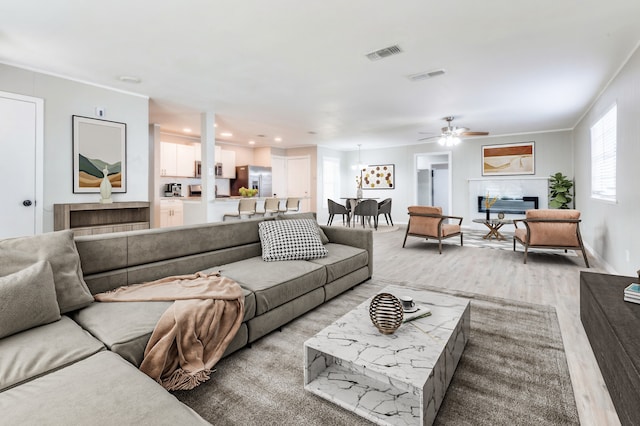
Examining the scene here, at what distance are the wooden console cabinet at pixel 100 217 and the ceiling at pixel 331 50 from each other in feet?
5.45

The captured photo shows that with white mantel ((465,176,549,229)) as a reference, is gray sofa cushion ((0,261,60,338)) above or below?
below

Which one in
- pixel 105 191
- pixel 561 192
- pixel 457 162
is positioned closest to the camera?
pixel 105 191

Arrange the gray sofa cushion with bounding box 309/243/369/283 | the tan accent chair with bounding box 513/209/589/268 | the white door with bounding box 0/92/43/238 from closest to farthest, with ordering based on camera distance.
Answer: the gray sofa cushion with bounding box 309/243/369/283
the white door with bounding box 0/92/43/238
the tan accent chair with bounding box 513/209/589/268

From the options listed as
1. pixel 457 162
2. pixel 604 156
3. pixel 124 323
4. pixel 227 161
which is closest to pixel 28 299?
pixel 124 323

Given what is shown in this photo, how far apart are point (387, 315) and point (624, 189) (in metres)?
3.77

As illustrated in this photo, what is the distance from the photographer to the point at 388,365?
4.77ft

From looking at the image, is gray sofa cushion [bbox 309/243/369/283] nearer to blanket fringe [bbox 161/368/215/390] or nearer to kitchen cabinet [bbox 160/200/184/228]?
blanket fringe [bbox 161/368/215/390]

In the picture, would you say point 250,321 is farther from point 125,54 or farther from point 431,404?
point 125,54

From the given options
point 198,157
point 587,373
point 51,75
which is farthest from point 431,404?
point 198,157

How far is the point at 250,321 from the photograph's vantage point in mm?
2135

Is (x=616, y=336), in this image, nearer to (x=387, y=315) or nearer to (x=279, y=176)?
(x=387, y=315)

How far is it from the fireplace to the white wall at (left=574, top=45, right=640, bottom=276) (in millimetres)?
2947

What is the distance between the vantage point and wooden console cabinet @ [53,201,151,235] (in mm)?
4020

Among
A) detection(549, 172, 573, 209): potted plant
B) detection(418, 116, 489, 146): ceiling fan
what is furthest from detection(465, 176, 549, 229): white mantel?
detection(418, 116, 489, 146): ceiling fan
